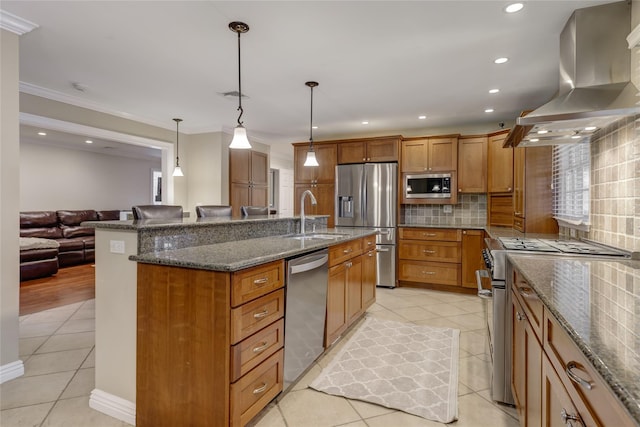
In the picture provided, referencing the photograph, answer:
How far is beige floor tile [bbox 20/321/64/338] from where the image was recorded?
299 cm

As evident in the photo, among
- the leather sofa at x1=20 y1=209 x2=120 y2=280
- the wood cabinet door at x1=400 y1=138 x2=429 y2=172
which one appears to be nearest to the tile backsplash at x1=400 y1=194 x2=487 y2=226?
the wood cabinet door at x1=400 y1=138 x2=429 y2=172

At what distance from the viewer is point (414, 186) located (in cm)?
497

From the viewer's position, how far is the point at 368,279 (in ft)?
11.5

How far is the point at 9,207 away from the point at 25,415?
1.33 metres

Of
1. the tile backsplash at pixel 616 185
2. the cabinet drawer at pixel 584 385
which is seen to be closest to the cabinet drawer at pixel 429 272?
the tile backsplash at pixel 616 185

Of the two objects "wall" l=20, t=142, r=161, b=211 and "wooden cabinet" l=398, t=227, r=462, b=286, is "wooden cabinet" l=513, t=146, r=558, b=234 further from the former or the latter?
"wall" l=20, t=142, r=161, b=211

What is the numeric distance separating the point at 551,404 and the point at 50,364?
3.12m

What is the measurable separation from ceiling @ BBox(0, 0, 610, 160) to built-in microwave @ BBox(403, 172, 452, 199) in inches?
33.7

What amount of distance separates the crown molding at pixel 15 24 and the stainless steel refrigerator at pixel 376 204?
376 cm

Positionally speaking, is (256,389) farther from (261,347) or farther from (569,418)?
(569,418)

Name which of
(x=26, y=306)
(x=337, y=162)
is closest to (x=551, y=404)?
(x=337, y=162)

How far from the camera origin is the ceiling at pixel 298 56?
7.16 feet

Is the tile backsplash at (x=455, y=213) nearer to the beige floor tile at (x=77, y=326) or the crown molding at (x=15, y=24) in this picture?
the beige floor tile at (x=77, y=326)

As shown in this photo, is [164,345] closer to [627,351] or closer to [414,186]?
[627,351]
